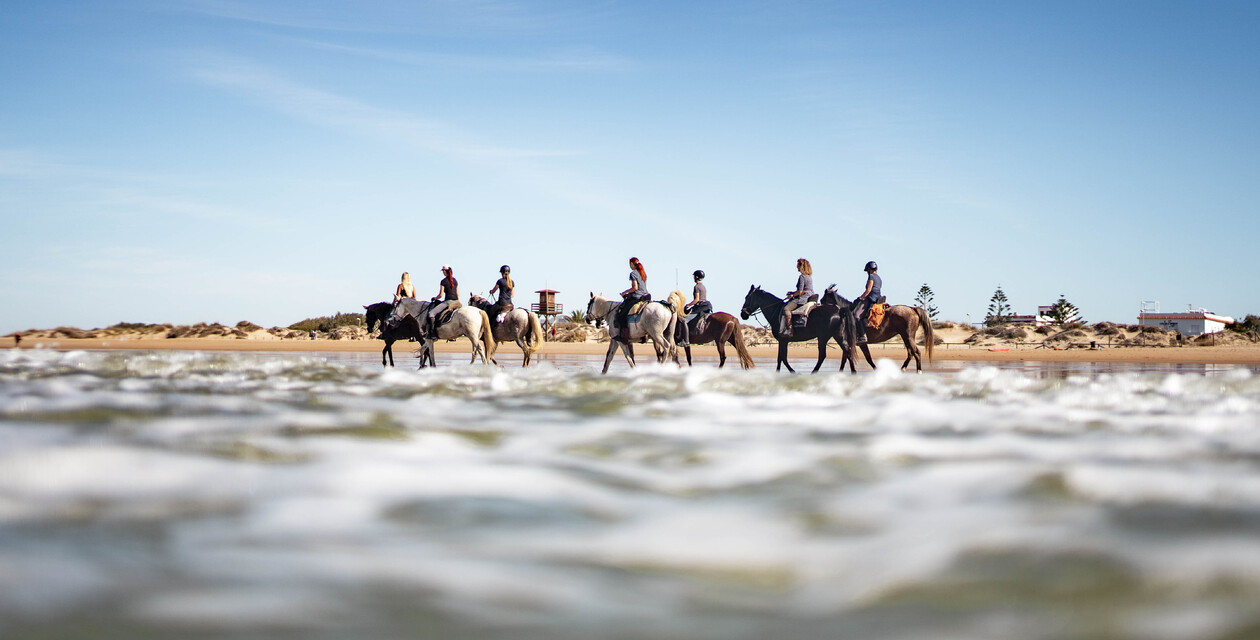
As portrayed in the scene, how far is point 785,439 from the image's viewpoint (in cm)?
517

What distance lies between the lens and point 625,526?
123 inches

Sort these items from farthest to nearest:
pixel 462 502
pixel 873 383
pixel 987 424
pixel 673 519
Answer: pixel 873 383
pixel 987 424
pixel 462 502
pixel 673 519

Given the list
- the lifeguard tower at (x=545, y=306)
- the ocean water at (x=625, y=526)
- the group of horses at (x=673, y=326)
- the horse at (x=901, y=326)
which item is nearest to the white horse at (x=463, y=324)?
the group of horses at (x=673, y=326)

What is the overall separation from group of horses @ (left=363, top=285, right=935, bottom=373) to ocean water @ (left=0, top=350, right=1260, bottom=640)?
1196cm

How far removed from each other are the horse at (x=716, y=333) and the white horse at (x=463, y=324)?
439cm

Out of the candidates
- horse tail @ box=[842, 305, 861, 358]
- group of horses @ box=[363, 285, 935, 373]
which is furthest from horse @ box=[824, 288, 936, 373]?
horse tail @ box=[842, 305, 861, 358]

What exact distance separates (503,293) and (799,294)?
6988 mm

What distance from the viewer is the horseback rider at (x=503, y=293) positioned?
19750 millimetres

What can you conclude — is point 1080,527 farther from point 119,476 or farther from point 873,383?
point 873,383

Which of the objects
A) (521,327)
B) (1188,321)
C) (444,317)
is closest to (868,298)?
(521,327)

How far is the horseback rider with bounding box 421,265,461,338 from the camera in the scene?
63.4 feet

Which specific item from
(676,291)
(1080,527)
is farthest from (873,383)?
(676,291)

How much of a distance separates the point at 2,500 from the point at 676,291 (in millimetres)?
15829

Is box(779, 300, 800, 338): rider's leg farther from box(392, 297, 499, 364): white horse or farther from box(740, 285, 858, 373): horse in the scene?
box(392, 297, 499, 364): white horse
